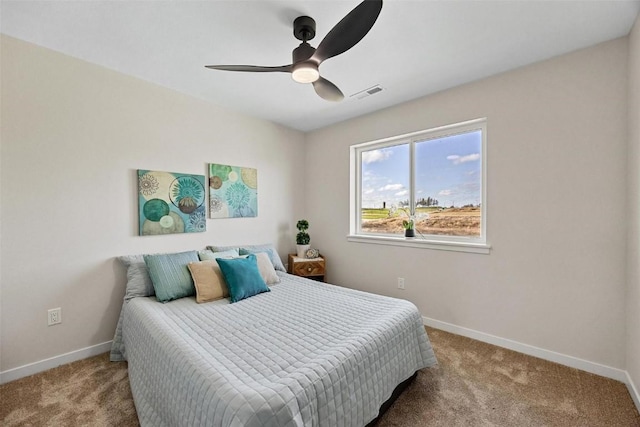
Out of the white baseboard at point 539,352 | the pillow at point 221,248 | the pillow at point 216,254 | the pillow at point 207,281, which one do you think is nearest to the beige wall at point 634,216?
the white baseboard at point 539,352

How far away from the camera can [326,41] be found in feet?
4.87

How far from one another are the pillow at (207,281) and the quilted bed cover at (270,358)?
8cm

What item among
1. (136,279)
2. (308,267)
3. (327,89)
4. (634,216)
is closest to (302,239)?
(308,267)

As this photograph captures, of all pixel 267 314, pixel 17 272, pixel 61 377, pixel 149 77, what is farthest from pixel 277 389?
pixel 149 77

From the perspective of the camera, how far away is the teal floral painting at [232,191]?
306 cm

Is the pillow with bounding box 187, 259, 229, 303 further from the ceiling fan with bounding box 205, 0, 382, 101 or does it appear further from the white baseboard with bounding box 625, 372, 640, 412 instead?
the white baseboard with bounding box 625, 372, 640, 412

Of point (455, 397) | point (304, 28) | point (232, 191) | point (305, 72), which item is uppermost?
point (304, 28)

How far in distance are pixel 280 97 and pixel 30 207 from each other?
2256 mm

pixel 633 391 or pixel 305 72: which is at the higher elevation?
pixel 305 72

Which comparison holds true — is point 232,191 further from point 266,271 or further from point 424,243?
point 424,243

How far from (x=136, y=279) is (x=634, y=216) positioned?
3654 mm

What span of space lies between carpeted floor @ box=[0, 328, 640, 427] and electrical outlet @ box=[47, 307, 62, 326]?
358 millimetres

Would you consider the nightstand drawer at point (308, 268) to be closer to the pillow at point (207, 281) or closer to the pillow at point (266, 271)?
the pillow at point (266, 271)

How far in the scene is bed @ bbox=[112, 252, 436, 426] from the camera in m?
1.13
